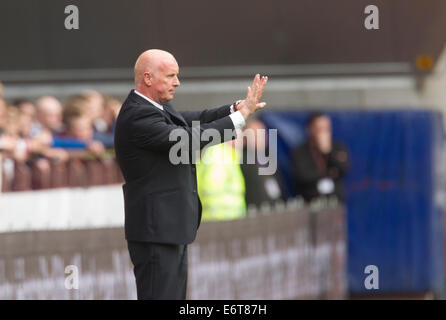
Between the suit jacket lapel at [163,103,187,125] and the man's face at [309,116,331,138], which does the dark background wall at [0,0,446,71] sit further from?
the suit jacket lapel at [163,103,187,125]

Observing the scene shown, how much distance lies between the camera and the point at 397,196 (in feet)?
49.5

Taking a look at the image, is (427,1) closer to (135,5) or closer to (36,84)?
(135,5)

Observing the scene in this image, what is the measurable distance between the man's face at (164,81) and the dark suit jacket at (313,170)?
708 cm

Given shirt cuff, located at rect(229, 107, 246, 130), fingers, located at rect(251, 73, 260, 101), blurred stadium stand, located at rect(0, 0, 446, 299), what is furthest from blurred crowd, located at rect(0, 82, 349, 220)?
fingers, located at rect(251, 73, 260, 101)

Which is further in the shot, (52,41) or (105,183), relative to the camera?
(52,41)

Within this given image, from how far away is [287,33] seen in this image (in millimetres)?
13938

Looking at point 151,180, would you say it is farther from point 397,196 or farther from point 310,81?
point 397,196

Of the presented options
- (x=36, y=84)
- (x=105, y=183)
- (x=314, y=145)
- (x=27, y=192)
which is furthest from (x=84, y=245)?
(x=314, y=145)

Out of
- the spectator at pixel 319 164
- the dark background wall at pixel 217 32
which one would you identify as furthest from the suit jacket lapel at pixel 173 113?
the spectator at pixel 319 164

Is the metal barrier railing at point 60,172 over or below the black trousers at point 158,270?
over

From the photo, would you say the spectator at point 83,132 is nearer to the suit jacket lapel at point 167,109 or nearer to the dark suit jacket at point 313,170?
the dark suit jacket at point 313,170

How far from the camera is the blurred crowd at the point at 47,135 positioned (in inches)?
376

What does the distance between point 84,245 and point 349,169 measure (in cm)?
650

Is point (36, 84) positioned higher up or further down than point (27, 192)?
higher up
